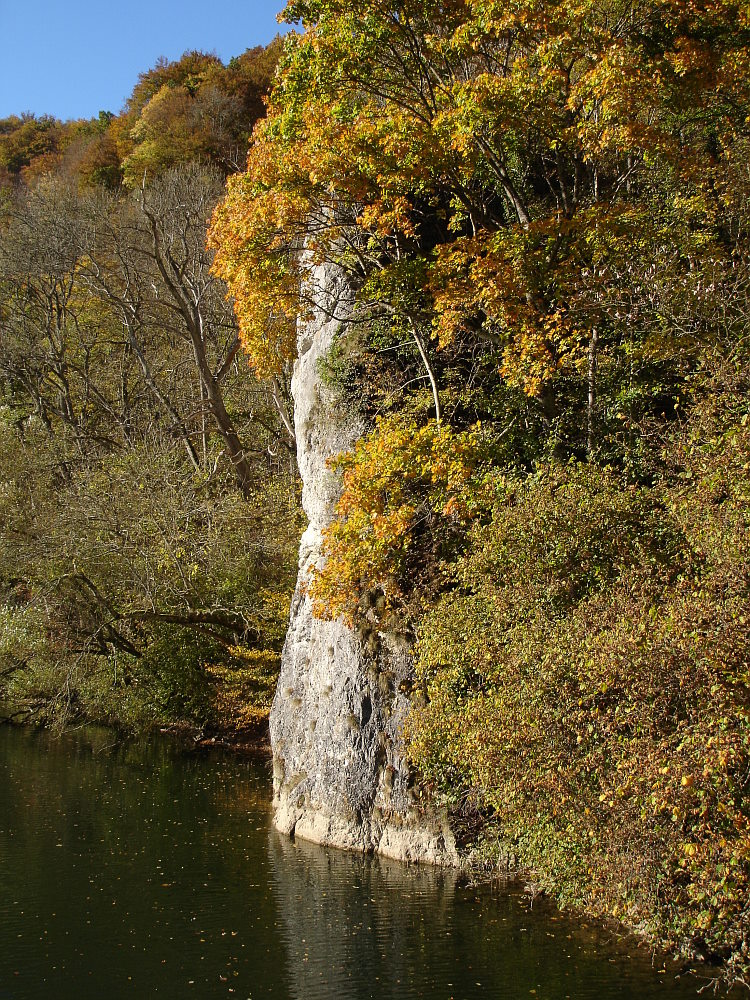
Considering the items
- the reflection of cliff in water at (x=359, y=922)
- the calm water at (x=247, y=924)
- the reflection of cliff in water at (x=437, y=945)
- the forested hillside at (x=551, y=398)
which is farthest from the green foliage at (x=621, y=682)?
the reflection of cliff in water at (x=359, y=922)

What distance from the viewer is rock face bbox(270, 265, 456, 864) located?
1404 centimetres

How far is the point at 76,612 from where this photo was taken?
21359mm

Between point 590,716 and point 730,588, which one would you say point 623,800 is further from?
point 730,588

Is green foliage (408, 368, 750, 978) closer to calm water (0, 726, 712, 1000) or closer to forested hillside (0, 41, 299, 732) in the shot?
calm water (0, 726, 712, 1000)

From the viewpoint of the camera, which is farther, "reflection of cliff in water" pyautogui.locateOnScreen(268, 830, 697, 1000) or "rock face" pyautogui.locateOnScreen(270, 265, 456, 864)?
"rock face" pyautogui.locateOnScreen(270, 265, 456, 864)

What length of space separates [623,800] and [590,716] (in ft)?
2.89

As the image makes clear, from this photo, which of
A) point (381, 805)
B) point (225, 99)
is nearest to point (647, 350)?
point (381, 805)

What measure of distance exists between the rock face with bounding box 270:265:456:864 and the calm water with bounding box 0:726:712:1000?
501 millimetres

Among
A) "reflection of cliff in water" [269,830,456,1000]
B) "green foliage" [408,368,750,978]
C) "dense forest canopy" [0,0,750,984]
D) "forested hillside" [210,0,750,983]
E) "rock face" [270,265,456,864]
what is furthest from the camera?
"rock face" [270,265,456,864]

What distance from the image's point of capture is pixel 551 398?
13.8 m

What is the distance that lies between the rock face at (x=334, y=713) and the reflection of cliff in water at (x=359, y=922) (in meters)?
0.52

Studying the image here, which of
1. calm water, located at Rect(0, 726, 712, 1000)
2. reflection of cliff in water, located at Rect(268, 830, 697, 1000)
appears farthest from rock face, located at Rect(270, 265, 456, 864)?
reflection of cliff in water, located at Rect(268, 830, 697, 1000)

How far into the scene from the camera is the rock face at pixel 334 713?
553 inches

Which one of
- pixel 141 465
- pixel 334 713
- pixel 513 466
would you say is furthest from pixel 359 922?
pixel 141 465
